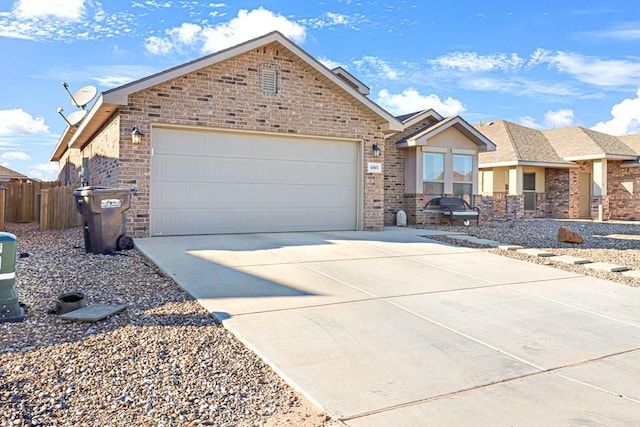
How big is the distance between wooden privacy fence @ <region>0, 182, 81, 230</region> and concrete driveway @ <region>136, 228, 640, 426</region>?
6612 mm

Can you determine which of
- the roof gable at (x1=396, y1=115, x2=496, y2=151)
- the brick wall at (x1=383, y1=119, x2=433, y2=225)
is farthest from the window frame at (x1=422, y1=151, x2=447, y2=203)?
the roof gable at (x1=396, y1=115, x2=496, y2=151)

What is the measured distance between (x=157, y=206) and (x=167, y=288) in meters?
4.90

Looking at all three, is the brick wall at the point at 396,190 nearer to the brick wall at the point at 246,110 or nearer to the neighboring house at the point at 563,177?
the brick wall at the point at 246,110

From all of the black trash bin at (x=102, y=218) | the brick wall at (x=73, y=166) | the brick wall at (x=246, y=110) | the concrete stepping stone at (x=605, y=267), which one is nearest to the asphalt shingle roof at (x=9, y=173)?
the brick wall at (x=73, y=166)

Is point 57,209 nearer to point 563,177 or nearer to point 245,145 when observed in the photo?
point 245,145

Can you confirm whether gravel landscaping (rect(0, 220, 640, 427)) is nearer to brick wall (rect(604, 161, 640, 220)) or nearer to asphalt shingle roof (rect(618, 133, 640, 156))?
brick wall (rect(604, 161, 640, 220))

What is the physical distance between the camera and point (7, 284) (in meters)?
4.67

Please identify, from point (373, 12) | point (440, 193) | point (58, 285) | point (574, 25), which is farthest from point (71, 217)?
→ point (574, 25)

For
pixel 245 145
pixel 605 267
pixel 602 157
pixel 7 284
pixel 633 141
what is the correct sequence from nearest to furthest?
1. pixel 7 284
2. pixel 605 267
3. pixel 245 145
4. pixel 602 157
5. pixel 633 141

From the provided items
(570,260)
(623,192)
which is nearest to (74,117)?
(570,260)

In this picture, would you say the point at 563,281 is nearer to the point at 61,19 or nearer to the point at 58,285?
the point at 58,285

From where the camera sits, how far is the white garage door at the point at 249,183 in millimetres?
10719

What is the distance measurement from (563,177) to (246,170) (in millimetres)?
16662

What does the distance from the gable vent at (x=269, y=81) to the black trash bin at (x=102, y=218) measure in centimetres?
442
